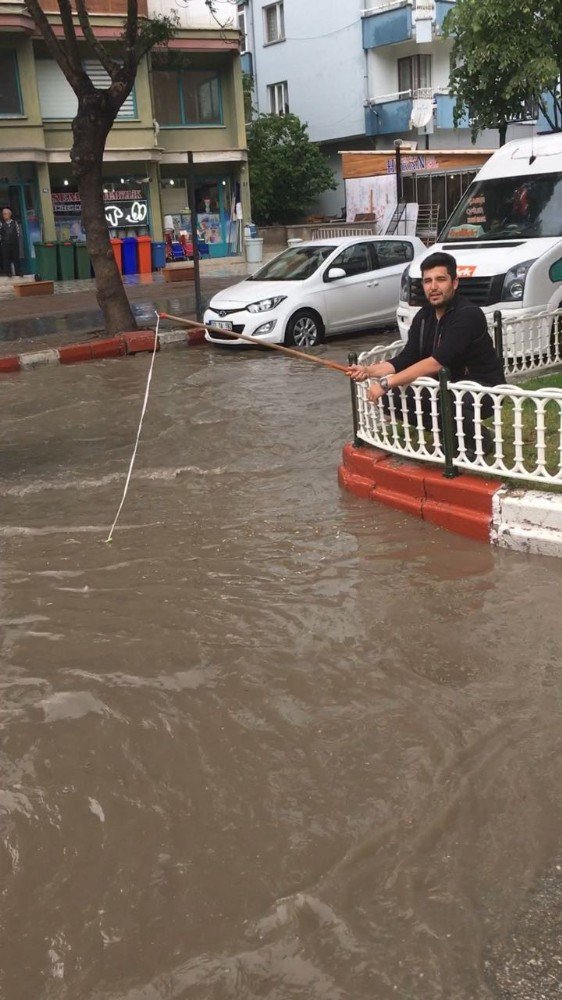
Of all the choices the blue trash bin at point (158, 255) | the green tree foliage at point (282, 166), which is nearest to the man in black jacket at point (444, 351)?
the blue trash bin at point (158, 255)

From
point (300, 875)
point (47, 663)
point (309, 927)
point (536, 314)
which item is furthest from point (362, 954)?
point (536, 314)

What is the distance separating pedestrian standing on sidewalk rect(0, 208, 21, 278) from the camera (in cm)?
2617

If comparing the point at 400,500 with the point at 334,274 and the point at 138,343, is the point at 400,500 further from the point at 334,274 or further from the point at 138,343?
the point at 138,343

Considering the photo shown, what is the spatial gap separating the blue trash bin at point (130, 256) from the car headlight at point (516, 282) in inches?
723

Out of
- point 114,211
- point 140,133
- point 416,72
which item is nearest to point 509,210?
point 114,211

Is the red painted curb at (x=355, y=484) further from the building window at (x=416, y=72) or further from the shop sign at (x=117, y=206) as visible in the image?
the building window at (x=416, y=72)

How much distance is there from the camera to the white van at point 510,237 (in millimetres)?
10578

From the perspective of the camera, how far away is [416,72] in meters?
36.0

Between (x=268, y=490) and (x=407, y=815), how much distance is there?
4251mm

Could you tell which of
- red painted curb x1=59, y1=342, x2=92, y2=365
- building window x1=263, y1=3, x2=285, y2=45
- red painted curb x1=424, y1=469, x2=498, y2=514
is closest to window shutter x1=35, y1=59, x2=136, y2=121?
building window x1=263, y1=3, x2=285, y2=45

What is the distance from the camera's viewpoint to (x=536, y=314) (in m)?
9.95

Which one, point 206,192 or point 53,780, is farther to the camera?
point 206,192

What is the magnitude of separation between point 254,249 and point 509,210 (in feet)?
60.3

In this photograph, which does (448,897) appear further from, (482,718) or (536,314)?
(536,314)
